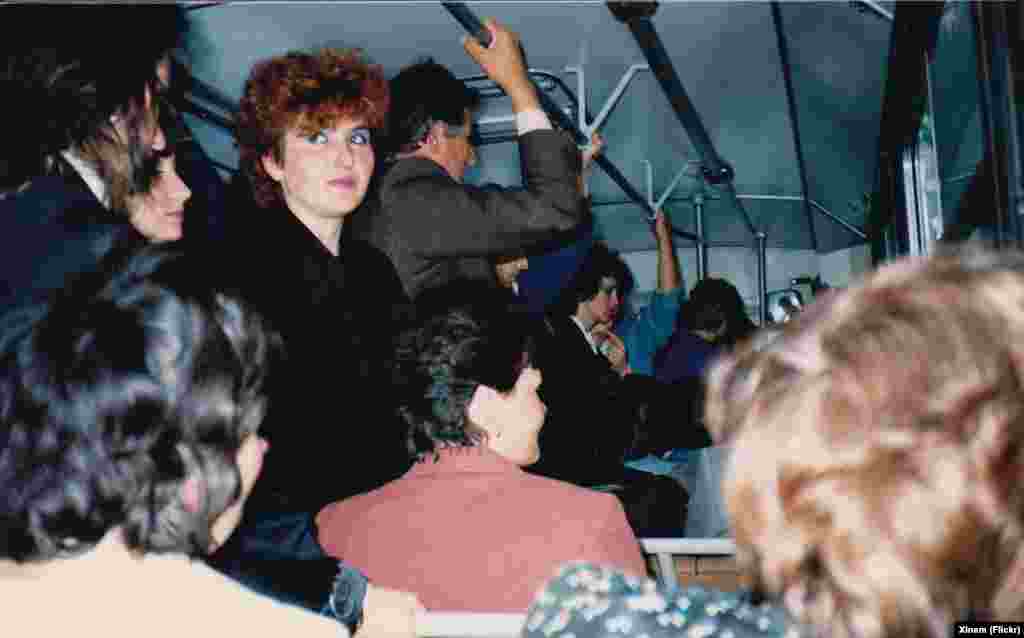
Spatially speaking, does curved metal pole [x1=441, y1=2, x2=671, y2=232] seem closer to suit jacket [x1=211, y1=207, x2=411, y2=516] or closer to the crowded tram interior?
the crowded tram interior

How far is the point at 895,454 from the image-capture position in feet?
1.94

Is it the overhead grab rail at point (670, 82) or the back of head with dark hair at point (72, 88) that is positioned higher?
the overhead grab rail at point (670, 82)

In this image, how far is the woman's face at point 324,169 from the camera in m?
1.85

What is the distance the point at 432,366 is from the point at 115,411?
0.87 metres

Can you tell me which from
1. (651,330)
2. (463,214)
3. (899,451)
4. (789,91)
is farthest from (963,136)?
(651,330)

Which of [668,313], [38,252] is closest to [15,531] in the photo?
[38,252]

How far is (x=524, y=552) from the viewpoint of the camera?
1461 mm

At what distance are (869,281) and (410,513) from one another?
101 centimetres

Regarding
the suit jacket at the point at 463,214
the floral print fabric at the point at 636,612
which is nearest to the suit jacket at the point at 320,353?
the suit jacket at the point at 463,214

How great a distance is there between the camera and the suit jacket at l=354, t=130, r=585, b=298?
1.87 meters

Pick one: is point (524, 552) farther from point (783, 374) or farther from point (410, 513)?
point (783, 374)

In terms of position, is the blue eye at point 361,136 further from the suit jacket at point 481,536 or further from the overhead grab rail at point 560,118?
the suit jacket at point 481,536

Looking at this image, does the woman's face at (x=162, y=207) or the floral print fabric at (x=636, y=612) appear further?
the woman's face at (x=162, y=207)

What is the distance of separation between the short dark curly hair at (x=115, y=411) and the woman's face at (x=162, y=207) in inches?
20.2
